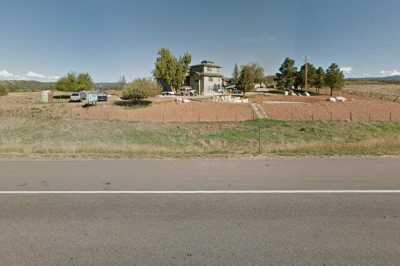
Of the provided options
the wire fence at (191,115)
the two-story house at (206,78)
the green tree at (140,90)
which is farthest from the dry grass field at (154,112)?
the two-story house at (206,78)

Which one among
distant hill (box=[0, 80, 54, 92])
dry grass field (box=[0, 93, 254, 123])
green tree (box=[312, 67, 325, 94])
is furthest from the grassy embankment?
distant hill (box=[0, 80, 54, 92])

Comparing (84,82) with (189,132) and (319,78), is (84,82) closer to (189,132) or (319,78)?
(189,132)

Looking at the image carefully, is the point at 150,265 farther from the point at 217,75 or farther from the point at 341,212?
the point at 217,75

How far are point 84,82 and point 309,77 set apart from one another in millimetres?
56987

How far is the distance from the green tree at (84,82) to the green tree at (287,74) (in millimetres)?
50693

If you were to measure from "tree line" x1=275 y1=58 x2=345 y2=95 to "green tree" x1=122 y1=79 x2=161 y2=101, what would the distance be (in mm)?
38738

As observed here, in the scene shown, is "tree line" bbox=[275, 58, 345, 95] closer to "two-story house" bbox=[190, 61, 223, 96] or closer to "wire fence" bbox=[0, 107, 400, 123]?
"two-story house" bbox=[190, 61, 223, 96]

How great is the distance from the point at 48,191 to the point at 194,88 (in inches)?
2454

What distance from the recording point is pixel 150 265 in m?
2.87

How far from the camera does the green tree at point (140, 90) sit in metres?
38.9

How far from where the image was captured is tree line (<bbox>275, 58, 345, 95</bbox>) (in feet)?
182

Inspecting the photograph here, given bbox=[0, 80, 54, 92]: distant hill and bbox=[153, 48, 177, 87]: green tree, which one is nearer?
bbox=[153, 48, 177, 87]: green tree

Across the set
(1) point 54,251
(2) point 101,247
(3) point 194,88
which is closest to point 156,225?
(2) point 101,247

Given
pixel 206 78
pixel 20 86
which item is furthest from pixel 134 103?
pixel 20 86
